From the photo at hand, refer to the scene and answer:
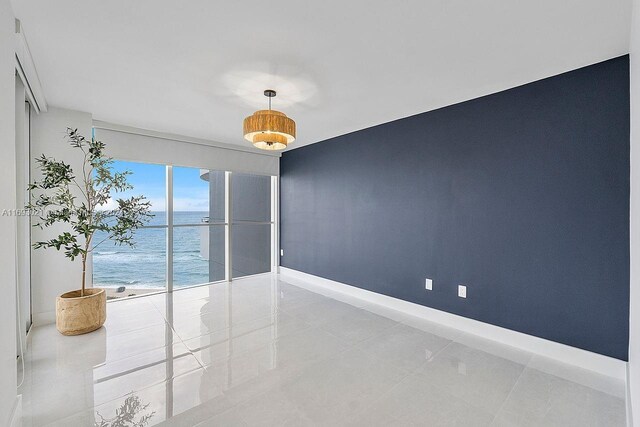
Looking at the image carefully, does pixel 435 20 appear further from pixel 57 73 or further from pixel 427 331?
pixel 57 73

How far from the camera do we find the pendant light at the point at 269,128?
2621 mm

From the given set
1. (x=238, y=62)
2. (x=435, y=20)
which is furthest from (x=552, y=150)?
(x=238, y=62)

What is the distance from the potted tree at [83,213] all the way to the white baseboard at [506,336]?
291 centimetres

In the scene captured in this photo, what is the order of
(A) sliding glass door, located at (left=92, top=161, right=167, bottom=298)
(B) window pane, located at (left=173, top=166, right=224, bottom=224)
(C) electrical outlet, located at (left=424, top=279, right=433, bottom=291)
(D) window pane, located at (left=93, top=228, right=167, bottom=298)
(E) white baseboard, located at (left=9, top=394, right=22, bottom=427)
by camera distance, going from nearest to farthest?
(E) white baseboard, located at (left=9, top=394, right=22, bottom=427) → (C) electrical outlet, located at (left=424, top=279, right=433, bottom=291) → (D) window pane, located at (left=93, top=228, right=167, bottom=298) → (A) sliding glass door, located at (left=92, top=161, right=167, bottom=298) → (B) window pane, located at (left=173, top=166, right=224, bottom=224)

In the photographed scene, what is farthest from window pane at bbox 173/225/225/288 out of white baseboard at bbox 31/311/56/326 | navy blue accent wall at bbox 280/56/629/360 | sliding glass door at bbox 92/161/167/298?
navy blue accent wall at bbox 280/56/629/360

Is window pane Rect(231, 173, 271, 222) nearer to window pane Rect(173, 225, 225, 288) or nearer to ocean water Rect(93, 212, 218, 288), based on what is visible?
window pane Rect(173, 225, 225, 288)

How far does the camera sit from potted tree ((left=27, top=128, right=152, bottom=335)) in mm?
2908

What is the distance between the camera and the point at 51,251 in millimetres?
3361

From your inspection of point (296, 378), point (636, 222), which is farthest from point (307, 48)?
point (296, 378)

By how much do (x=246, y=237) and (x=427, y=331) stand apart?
3.99 metres

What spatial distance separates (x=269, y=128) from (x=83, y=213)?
2.26m

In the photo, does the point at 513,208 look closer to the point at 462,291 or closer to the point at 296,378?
the point at 462,291

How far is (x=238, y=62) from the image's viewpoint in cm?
235

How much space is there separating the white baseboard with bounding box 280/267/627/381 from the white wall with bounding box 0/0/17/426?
A: 11.7 ft
